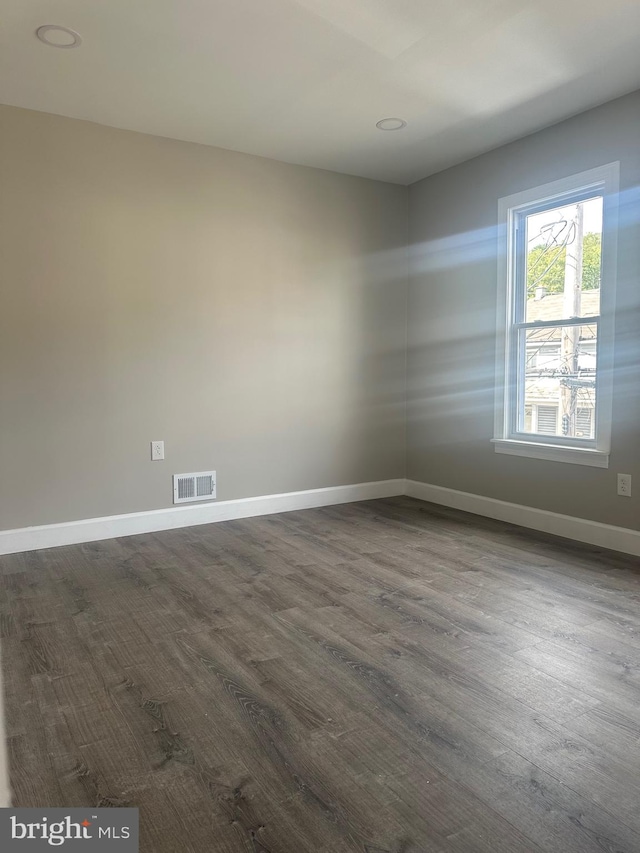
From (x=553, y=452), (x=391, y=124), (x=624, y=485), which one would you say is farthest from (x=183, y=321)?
(x=624, y=485)

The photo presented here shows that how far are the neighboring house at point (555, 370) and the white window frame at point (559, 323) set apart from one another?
0.08m

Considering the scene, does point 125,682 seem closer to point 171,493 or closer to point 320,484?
point 171,493

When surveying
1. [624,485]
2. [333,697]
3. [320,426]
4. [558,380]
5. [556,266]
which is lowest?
[333,697]

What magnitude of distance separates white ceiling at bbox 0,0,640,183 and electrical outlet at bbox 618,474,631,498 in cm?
218

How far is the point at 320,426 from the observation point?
4.68 meters

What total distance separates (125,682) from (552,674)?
4.88 ft

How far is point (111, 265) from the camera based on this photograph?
12.3 ft

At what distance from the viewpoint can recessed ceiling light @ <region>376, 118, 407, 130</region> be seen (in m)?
3.65

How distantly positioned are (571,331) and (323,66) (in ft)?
7.08

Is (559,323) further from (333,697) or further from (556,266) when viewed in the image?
(333,697)

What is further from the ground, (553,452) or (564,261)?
(564,261)

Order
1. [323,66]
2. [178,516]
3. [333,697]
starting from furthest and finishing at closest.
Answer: [178,516]
[323,66]
[333,697]

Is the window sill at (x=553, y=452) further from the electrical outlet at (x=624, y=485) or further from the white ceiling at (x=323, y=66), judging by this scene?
the white ceiling at (x=323, y=66)

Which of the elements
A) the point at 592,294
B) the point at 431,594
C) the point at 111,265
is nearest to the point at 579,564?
the point at 431,594
